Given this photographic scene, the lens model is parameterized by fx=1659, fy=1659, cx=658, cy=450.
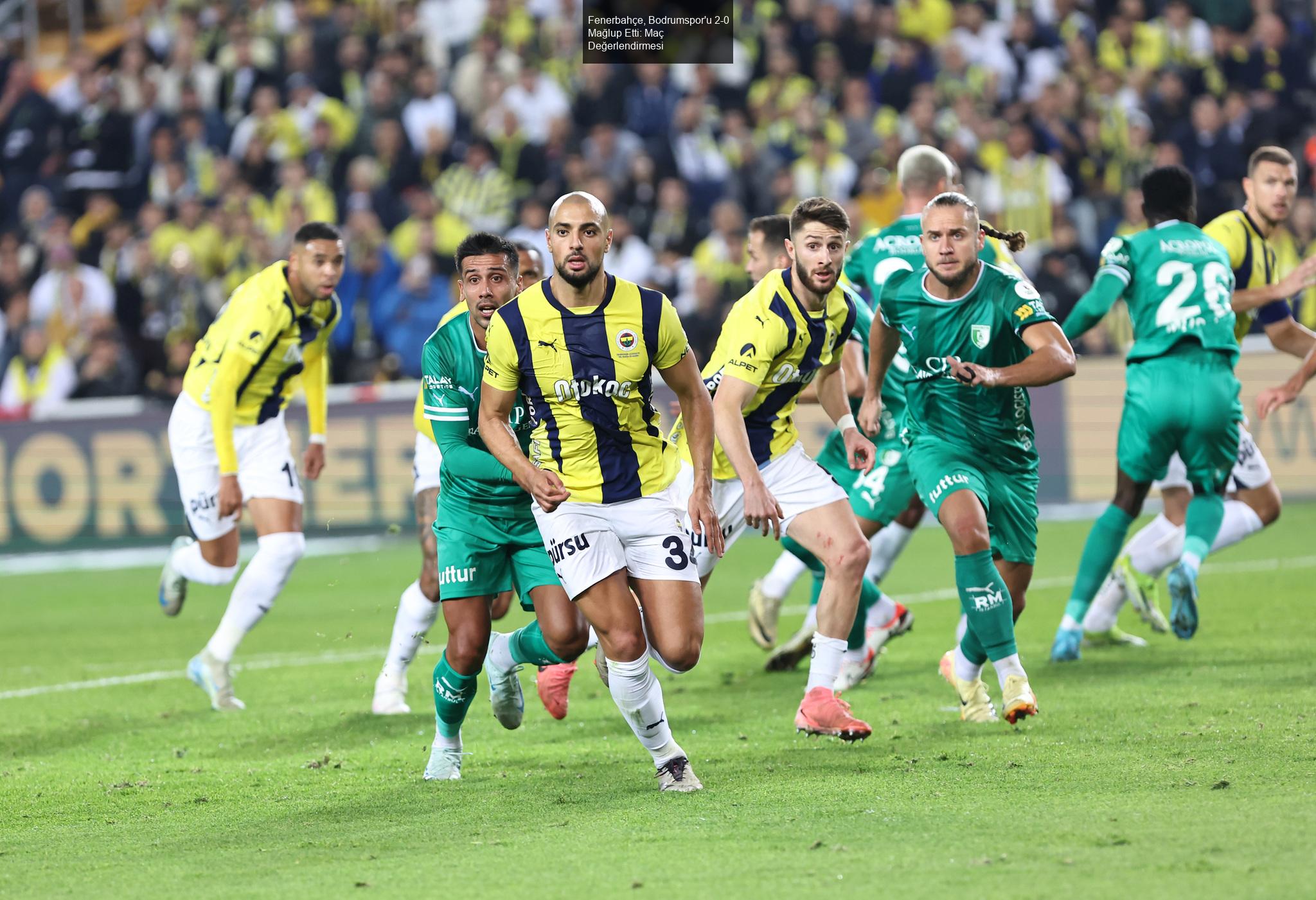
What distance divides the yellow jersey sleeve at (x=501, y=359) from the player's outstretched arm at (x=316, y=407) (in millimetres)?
3451

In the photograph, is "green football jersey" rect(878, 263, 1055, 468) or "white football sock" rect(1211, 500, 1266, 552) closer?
"green football jersey" rect(878, 263, 1055, 468)

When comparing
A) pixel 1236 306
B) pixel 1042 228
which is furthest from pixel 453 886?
pixel 1042 228

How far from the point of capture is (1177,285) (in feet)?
28.8

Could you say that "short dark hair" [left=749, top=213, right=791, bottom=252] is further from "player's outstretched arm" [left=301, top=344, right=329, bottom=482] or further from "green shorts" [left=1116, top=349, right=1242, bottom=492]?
"player's outstretched arm" [left=301, top=344, right=329, bottom=482]

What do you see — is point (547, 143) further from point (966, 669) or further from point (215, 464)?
point (966, 669)

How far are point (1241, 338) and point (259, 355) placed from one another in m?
5.64

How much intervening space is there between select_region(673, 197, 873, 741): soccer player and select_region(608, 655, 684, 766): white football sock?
745 mm

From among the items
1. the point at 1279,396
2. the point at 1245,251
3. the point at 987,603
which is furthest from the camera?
the point at 1245,251

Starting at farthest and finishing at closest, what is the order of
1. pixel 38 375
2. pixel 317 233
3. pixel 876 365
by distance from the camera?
pixel 38 375
pixel 317 233
pixel 876 365

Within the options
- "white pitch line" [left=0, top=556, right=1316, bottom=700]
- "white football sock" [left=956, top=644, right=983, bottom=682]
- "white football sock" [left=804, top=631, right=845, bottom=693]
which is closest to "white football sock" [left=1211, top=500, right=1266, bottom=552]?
"white pitch line" [left=0, top=556, right=1316, bottom=700]

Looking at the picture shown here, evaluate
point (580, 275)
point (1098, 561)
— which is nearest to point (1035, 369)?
point (580, 275)

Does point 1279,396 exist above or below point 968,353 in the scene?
below

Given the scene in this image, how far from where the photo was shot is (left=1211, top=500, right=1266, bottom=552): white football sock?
9.97m

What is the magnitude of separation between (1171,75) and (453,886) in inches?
660
